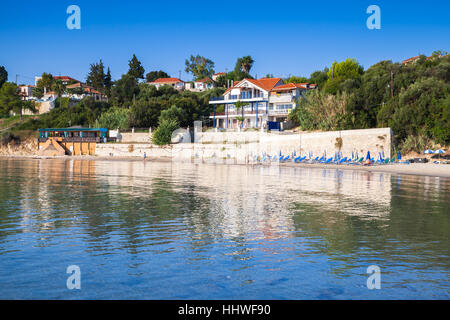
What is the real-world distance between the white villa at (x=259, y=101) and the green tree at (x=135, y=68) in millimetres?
50039

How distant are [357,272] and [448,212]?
1027 cm

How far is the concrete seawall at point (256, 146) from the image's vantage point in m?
46.6

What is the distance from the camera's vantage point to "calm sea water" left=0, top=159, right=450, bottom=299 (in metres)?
8.03

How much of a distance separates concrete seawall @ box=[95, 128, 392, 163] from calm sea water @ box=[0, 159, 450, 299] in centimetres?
2665

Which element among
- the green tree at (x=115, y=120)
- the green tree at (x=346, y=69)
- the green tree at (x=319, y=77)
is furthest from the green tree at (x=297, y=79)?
the green tree at (x=115, y=120)

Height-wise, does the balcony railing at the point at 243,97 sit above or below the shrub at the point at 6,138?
above

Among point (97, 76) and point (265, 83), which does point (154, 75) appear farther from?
point (265, 83)

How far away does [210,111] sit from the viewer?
78.8 meters

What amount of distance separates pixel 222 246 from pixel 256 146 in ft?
155

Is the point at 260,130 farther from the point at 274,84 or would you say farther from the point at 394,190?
the point at 394,190

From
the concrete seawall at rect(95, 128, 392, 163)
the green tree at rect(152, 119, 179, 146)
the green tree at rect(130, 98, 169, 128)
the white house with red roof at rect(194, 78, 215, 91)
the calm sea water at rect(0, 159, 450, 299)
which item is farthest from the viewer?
the white house with red roof at rect(194, 78, 215, 91)

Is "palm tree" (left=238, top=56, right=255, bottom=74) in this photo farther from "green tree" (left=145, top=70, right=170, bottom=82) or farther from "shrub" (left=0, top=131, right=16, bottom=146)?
"shrub" (left=0, top=131, right=16, bottom=146)

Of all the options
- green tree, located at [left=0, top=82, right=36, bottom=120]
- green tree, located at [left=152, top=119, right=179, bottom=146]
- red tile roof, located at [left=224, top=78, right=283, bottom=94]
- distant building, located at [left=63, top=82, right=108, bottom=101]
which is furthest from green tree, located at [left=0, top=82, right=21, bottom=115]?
red tile roof, located at [left=224, top=78, right=283, bottom=94]

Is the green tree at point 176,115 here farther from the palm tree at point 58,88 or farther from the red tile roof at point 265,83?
the palm tree at point 58,88
